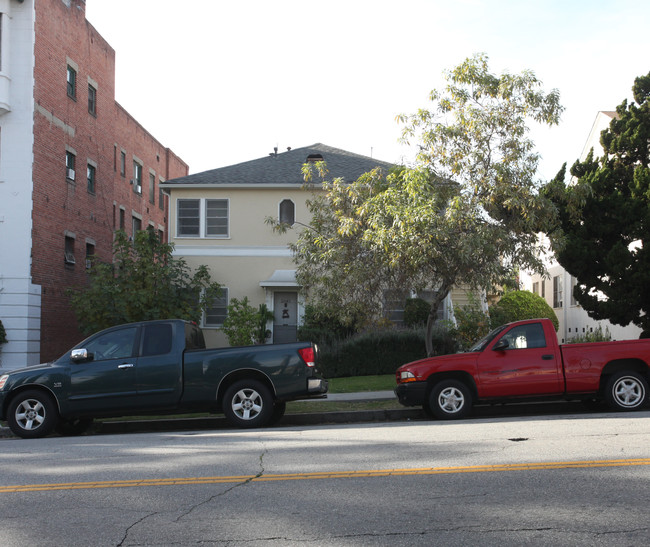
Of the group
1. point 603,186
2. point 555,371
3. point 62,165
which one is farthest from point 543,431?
point 62,165

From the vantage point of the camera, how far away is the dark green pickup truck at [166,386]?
11.7m

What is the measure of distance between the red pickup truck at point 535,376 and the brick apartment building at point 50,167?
14.9m

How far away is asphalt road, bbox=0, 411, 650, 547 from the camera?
5113mm

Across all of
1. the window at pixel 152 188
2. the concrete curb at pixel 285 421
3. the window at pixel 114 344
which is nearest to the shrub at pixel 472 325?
the concrete curb at pixel 285 421

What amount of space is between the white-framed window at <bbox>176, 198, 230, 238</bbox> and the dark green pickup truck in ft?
46.6

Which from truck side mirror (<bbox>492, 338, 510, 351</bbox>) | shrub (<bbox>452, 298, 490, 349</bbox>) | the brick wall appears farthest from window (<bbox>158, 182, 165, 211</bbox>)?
truck side mirror (<bbox>492, 338, 510, 351</bbox>)

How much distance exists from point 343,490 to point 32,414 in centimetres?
722

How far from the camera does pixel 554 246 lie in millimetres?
14672

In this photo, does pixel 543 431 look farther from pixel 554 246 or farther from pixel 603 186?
pixel 603 186

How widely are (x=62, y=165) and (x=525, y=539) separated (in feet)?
76.4

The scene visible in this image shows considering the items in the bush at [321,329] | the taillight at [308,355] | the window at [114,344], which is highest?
the bush at [321,329]

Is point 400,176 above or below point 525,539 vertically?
above

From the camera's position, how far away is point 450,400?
1216 cm

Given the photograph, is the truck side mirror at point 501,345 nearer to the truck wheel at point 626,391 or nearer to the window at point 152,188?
the truck wheel at point 626,391
